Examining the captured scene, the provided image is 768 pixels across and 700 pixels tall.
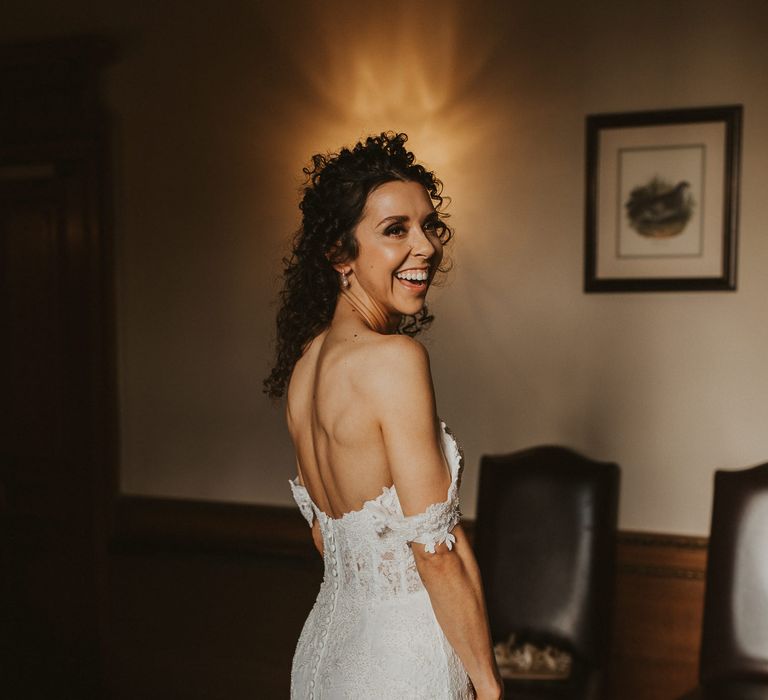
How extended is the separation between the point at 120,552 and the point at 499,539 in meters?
1.80

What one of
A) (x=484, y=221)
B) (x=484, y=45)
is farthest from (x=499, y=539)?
(x=484, y=45)

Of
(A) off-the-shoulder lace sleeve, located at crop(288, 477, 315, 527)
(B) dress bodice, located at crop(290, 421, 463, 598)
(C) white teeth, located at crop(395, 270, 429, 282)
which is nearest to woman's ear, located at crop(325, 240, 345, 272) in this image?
(C) white teeth, located at crop(395, 270, 429, 282)

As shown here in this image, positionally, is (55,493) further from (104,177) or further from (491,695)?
(491,695)

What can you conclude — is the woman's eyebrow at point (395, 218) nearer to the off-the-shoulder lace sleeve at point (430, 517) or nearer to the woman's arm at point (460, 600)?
the off-the-shoulder lace sleeve at point (430, 517)

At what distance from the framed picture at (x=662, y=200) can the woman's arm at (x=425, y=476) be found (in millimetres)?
1816

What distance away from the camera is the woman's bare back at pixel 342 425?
59.1 inches

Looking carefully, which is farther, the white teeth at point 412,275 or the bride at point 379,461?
the white teeth at point 412,275

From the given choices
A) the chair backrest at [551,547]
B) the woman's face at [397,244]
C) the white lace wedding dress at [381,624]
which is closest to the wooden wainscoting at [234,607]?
the chair backrest at [551,547]

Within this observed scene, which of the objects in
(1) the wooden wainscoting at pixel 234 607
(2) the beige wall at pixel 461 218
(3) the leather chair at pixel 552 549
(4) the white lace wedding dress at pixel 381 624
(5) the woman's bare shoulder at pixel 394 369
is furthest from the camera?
(1) the wooden wainscoting at pixel 234 607

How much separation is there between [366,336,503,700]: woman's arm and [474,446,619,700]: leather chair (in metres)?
1.43

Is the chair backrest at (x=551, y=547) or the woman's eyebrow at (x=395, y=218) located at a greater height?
the woman's eyebrow at (x=395, y=218)

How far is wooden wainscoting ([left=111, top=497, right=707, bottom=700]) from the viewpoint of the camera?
3.18 metres

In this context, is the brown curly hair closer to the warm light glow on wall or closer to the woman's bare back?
the woman's bare back

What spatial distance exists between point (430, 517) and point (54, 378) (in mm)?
3011
